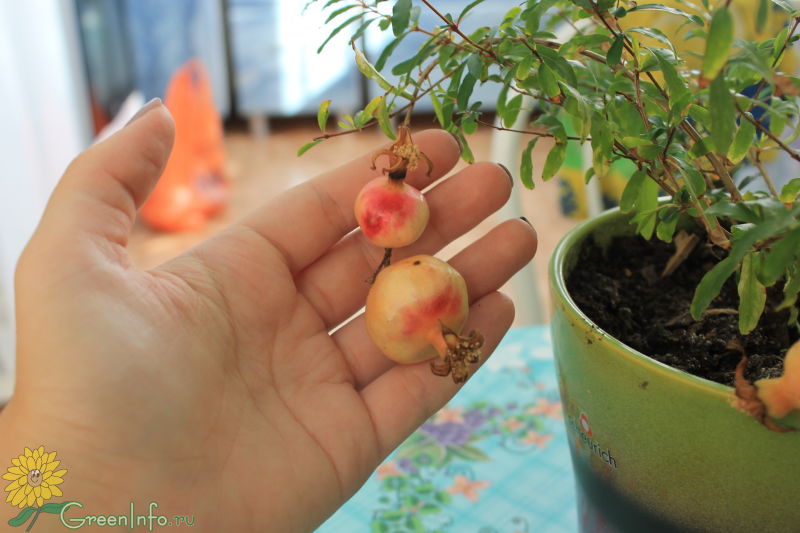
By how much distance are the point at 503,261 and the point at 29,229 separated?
1502mm

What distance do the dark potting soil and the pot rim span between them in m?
0.02

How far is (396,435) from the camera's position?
61 cm

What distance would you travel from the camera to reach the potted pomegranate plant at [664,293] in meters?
0.38

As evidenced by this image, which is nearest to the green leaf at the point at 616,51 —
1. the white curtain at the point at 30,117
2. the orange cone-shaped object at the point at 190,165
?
the white curtain at the point at 30,117

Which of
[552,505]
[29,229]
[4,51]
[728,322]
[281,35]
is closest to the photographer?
[728,322]

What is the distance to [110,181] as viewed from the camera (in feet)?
1.88

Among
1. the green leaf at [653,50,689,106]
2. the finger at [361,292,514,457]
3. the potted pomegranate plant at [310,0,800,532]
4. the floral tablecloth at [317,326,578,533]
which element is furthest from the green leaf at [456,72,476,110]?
the floral tablecloth at [317,326,578,533]

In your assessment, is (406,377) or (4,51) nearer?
(406,377)

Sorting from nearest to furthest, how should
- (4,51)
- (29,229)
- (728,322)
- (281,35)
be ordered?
(728,322) → (4,51) → (29,229) → (281,35)

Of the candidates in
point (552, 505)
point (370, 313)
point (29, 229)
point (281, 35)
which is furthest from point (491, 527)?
point (281, 35)

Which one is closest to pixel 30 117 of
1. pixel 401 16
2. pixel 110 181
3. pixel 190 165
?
pixel 190 165

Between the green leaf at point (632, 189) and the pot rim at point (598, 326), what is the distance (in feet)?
0.25

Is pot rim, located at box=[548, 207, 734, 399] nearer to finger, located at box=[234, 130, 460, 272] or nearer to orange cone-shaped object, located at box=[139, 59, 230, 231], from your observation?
finger, located at box=[234, 130, 460, 272]

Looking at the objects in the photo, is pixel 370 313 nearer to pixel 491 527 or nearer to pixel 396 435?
pixel 396 435
